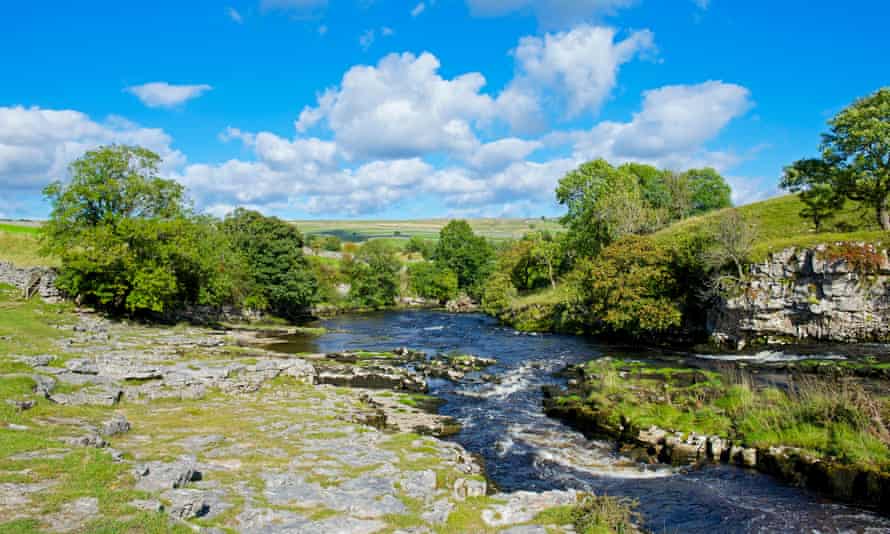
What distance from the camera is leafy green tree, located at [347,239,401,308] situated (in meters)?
99.1

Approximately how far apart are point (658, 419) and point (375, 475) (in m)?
14.0

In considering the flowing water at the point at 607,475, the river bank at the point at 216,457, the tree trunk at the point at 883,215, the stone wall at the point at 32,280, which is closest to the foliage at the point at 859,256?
the tree trunk at the point at 883,215

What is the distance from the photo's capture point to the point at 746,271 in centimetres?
4288

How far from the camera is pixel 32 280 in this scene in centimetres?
4638

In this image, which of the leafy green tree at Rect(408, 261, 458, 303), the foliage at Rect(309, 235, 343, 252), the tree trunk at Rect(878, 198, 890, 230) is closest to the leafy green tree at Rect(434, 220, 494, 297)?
the leafy green tree at Rect(408, 261, 458, 303)

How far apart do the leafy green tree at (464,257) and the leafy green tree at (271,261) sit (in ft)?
130

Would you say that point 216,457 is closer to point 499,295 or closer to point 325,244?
point 499,295

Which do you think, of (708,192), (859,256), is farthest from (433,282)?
(859,256)

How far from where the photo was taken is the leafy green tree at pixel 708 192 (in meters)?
99.6

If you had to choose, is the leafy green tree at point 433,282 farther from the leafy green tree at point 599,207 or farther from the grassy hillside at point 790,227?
the grassy hillside at point 790,227

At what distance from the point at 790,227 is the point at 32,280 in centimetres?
8282

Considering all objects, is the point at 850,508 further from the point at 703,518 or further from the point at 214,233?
the point at 214,233

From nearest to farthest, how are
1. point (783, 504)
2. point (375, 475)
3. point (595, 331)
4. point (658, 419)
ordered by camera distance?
point (375, 475)
point (783, 504)
point (658, 419)
point (595, 331)

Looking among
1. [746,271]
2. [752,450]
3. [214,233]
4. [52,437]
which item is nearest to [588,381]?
[752,450]
